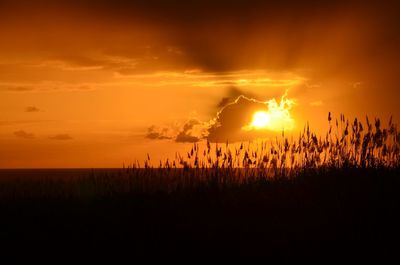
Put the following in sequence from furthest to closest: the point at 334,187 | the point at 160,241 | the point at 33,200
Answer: the point at 33,200 < the point at 334,187 < the point at 160,241

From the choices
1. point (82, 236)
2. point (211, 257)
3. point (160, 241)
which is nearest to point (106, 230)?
point (82, 236)

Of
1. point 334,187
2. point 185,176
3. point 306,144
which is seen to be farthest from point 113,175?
point 334,187

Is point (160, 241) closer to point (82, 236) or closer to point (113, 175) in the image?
point (82, 236)

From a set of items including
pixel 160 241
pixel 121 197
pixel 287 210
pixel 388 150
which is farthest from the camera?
pixel 388 150

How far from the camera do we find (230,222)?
34.1 ft

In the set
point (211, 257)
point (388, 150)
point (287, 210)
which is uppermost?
point (388, 150)

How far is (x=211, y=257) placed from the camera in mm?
8773

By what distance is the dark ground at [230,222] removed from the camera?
909cm

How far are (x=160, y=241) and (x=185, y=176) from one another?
240 inches

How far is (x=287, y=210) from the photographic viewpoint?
36.8 feet

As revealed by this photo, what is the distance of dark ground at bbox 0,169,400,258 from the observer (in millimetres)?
9094

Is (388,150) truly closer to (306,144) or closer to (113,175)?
(306,144)

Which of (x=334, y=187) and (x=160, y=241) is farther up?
(x=334, y=187)

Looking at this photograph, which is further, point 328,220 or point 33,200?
point 33,200
